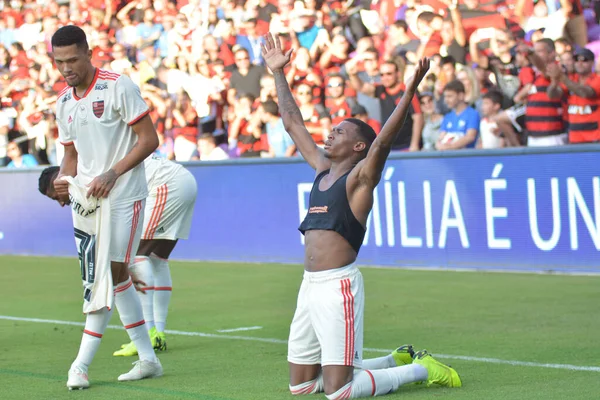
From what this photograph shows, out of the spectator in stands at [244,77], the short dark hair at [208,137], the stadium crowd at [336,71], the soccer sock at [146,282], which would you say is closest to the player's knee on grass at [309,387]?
the soccer sock at [146,282]

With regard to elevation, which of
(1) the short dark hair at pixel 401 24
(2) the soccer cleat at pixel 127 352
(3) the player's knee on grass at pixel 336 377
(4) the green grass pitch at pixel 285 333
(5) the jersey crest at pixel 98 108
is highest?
(1) the short dark hair at pixel 401 24

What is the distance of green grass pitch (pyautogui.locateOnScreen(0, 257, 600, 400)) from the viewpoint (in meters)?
6.88

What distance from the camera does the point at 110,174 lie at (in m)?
7.04

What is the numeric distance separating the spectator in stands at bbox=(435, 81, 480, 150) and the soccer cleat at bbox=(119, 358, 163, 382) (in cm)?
811

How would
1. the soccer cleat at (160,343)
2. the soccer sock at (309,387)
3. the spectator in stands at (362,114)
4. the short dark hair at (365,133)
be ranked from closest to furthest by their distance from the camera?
the soccer sock at (309,387) < the short dark hair at (365,133) < the soccer cleat at (160,343) < the spectator in stands at (362,114)

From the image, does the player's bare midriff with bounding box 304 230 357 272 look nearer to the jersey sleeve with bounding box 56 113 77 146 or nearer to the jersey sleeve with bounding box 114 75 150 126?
the jersey sleeve with bounding box 114 75 150 126

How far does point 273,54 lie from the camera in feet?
23.2

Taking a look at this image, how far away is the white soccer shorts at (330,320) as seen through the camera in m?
6.18

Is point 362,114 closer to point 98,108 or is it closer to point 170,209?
point 170,209

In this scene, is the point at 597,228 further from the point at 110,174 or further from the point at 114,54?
the point at 114,54

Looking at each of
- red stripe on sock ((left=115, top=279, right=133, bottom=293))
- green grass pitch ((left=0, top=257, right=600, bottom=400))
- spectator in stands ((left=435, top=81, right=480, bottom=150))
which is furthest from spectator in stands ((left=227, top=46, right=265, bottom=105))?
red stripe on sock ((left=115, top=279, right=133, bottom=293))

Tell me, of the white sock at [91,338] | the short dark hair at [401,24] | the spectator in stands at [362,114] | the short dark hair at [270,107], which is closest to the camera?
the white sock at [91,338]

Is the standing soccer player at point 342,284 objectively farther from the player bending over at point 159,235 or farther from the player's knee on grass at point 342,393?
the player bending over at point 159,235

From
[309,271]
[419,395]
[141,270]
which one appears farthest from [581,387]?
[141,270]
